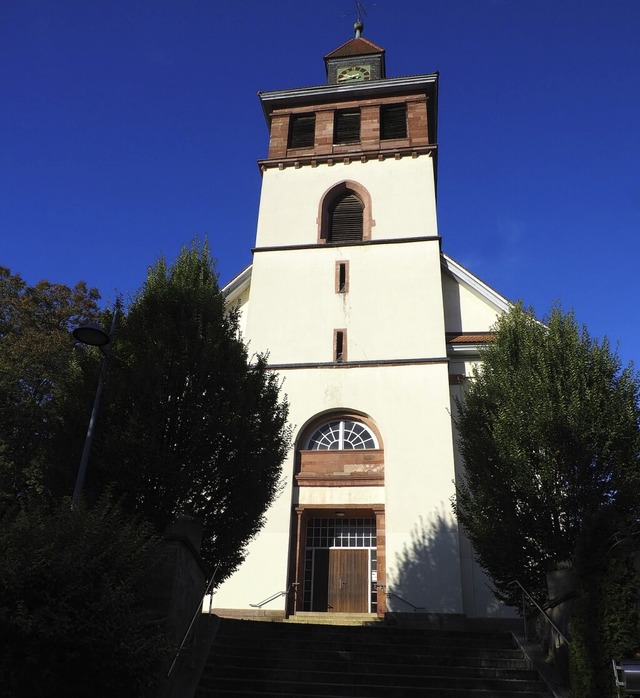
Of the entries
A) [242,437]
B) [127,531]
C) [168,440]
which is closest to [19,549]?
[127,531]

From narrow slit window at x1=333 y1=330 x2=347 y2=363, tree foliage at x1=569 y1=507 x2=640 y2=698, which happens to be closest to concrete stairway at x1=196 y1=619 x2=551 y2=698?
tree foliage at x1=569 y1=507 x2=640 y2=698

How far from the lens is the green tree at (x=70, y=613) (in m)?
6.79

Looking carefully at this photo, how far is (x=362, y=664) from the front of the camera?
1031cm

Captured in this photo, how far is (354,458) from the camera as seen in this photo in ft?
60.5

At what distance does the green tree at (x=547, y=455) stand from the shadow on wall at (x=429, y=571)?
3.23 metres

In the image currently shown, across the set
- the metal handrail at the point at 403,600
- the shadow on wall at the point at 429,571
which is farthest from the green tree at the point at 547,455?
the metal handrail at the point at 403,600

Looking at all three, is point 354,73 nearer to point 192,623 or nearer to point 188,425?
point 188,425

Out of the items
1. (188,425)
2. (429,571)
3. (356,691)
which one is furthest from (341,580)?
(188,425)

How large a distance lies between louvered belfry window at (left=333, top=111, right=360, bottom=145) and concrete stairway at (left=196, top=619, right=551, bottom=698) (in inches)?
727

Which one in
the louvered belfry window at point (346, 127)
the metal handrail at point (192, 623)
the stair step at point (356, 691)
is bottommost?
the stair step at point (356, 691)

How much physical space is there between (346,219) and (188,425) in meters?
14.2

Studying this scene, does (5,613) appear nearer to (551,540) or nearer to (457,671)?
(457,671)

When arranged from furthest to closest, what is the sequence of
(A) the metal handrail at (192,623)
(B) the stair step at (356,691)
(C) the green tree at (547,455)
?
1. (C) the green tree at (547,455)
2. (B) the stair step at (356,691)
3. (A) the metal handrail at (192,623)

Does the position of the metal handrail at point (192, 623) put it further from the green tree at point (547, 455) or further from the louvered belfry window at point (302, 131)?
the louvered belfry window at point (302, 131)
